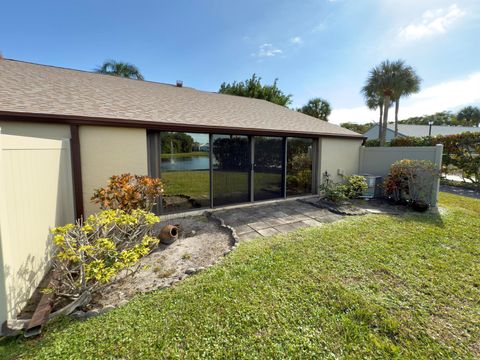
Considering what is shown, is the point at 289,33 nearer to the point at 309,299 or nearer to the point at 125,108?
the point at 125,108

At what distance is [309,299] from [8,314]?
350cm

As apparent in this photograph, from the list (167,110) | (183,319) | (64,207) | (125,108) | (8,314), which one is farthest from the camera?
(167,110)

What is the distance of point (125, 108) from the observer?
585 centimetres

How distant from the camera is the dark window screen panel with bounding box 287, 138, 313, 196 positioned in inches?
332

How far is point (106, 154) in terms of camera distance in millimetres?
5121

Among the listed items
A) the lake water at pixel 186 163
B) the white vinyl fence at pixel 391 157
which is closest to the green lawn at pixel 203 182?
the lake water at pixel 186 163

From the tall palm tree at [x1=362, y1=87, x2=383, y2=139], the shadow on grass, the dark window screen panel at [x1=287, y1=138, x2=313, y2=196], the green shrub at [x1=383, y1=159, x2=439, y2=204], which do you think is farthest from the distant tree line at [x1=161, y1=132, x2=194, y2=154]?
the tall palm tree at [x1=362, y1=87, x2=383, y2=139]

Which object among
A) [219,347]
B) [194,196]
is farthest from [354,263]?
[194,196]

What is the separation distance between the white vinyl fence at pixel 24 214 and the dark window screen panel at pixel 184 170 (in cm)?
254

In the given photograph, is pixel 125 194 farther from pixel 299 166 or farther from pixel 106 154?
pixel 299 166

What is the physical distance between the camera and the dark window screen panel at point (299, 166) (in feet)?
27.7

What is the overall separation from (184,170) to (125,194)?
83.8 inches

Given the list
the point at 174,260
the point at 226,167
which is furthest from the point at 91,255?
the point at 226,167

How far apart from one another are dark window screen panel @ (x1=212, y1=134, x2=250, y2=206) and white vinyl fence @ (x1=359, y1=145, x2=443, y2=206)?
601cm
